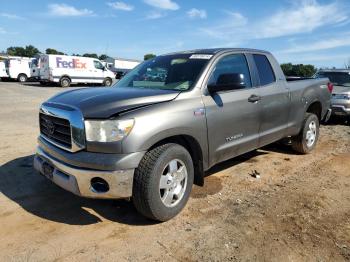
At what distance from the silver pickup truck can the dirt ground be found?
1.17 feet

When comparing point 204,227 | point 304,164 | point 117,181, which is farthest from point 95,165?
point 304,164

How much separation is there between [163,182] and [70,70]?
78.7ft

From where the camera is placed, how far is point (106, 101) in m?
3.76

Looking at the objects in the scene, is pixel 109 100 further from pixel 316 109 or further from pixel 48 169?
pixel 316 109

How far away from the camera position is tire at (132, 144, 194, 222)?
3.59 metres

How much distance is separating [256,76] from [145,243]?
9.91 feet

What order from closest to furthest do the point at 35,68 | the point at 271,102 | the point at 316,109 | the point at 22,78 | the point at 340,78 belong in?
the point at 271,102 → the point at 316,109 → the point at 340,78 → the point at 35,68 → the point at 22,78

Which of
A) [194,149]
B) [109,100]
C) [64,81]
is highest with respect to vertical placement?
[64,81]

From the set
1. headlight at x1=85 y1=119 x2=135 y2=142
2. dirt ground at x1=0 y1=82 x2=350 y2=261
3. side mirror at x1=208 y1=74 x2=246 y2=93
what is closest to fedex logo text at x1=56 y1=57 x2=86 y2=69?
dirt ground at x1=0 y1=82 x2=350 y2=261

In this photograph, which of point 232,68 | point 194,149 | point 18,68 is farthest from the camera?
point 18,68

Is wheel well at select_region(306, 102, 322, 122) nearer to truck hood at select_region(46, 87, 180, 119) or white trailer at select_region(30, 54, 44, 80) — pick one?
truck hood at select_region(46, 87, 180, 119)

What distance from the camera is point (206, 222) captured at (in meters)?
3.96

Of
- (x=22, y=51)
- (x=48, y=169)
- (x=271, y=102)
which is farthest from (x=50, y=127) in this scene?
(x=22, y=51)

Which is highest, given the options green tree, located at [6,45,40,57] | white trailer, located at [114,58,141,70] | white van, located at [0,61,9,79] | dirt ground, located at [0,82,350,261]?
green tree, located at [6,45,40,57]
